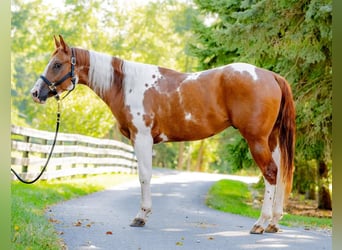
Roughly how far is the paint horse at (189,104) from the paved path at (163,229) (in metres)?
0.18

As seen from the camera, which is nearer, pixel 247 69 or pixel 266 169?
pixel 266 169

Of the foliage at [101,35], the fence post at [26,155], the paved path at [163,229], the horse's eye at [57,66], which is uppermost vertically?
the foliage at [101,35]

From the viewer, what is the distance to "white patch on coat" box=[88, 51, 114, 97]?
12.1 ft

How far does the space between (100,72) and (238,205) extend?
2.53 metres

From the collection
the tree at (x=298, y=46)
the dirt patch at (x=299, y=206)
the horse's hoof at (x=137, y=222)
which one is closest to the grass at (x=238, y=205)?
the dirt patch at (x=299, y=206)

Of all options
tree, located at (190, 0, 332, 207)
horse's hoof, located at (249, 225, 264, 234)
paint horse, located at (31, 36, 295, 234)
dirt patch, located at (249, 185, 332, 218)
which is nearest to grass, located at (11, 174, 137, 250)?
paint horse, located at (31, 36, 295, 234)

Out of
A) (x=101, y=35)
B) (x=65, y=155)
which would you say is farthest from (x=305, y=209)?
(x=101, y=35)

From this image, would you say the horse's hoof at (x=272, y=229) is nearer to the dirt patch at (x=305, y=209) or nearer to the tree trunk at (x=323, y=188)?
the dirt patch at (x=305, y=209)

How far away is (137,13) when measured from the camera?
25.6 feet

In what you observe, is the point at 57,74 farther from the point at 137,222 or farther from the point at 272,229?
the point at 272,229

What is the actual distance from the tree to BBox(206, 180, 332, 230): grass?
2.77 feet

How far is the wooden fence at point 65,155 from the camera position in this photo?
5570 millimetres

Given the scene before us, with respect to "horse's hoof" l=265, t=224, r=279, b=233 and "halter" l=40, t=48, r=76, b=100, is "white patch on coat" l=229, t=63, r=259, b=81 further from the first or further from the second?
"halter" l=40, t=48, r=76, b=100

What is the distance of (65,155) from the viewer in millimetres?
7156
